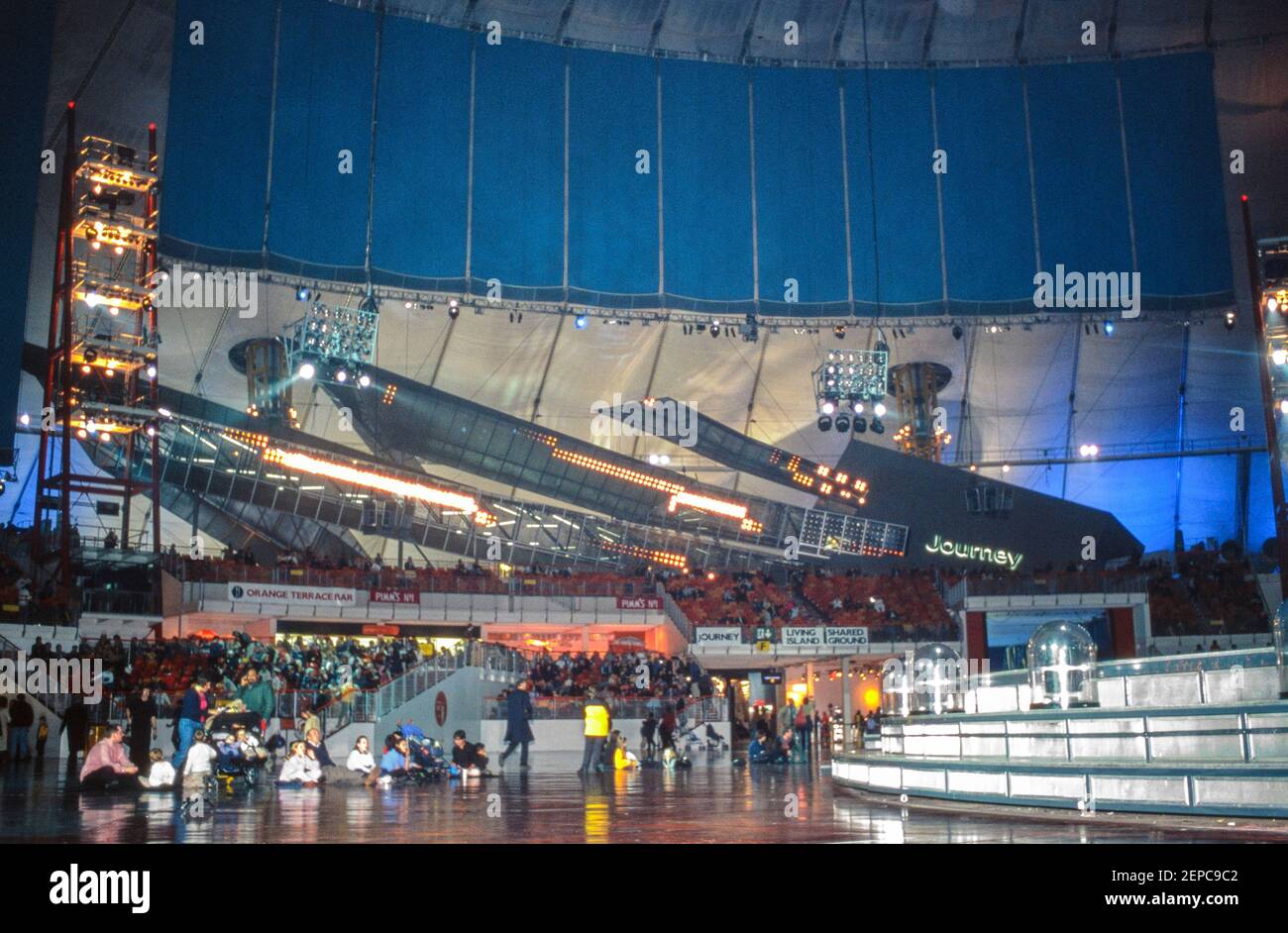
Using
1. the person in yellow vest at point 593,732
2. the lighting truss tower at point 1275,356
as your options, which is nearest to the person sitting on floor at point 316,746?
the person in yellow vest at point 593,732

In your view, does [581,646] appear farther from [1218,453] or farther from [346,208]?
[1218,453]

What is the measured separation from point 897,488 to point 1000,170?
38.0 ft

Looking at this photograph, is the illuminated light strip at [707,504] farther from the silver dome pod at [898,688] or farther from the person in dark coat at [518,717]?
the silver dome pod at [898,688]

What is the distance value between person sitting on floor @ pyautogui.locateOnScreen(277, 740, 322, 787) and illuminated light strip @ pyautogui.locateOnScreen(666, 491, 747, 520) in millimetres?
29488

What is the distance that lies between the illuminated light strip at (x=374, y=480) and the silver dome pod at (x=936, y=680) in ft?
96.0

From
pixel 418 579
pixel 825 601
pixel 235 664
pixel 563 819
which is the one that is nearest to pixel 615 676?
pixel 235 664

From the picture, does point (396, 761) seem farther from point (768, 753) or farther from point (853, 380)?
point (853, 380)

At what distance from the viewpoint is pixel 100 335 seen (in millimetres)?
32375

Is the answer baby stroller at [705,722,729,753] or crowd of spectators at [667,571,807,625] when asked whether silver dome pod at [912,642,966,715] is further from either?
crowd of spectators at [667,571,807,625]

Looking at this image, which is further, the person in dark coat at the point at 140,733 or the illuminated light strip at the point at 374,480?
the illuminated light strip at the point at 374,480

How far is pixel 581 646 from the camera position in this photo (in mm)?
39562

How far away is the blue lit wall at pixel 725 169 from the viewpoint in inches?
1497

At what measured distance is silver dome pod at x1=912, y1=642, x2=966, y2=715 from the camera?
11.2m
